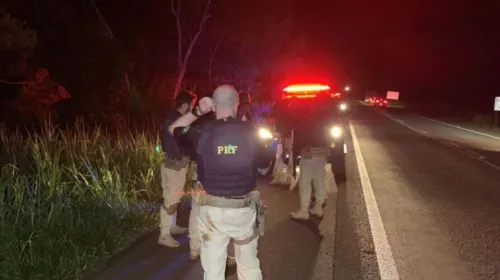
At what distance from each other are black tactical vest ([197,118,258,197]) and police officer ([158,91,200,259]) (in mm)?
1598

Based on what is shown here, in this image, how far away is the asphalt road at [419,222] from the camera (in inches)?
214

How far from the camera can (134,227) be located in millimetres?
6332

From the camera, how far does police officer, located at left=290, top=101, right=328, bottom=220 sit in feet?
22.6

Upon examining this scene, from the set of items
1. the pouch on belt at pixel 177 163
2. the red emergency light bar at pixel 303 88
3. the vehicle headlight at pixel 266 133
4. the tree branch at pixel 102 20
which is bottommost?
the vehicle headlight at pixel 266 133

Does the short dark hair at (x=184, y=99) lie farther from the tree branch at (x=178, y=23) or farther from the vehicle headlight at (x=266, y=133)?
the tree branch at (x=178, y=23)

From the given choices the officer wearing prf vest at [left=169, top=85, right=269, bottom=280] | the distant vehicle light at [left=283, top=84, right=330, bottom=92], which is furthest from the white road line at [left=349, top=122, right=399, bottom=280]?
the distant vehicle light at [left=283, top=84, right=330, bottom=92]

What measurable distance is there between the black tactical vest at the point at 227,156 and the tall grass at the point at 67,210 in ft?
6.50

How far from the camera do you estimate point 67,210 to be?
5977 mm

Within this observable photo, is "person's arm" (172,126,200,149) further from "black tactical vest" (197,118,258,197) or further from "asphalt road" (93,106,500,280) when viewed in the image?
"asphalt road" (93,106,500,280)

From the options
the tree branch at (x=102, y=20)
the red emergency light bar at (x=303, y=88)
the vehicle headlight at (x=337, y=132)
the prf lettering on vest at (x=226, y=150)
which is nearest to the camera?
the prf lettering on vest at (x=226, y=150)

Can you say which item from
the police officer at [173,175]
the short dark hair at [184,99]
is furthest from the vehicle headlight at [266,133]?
the short dark hair at [184,99]

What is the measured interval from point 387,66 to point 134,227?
109 metres

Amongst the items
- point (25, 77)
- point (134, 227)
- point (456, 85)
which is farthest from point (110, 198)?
point (456, 85)

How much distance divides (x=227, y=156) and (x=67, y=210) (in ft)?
10.1
